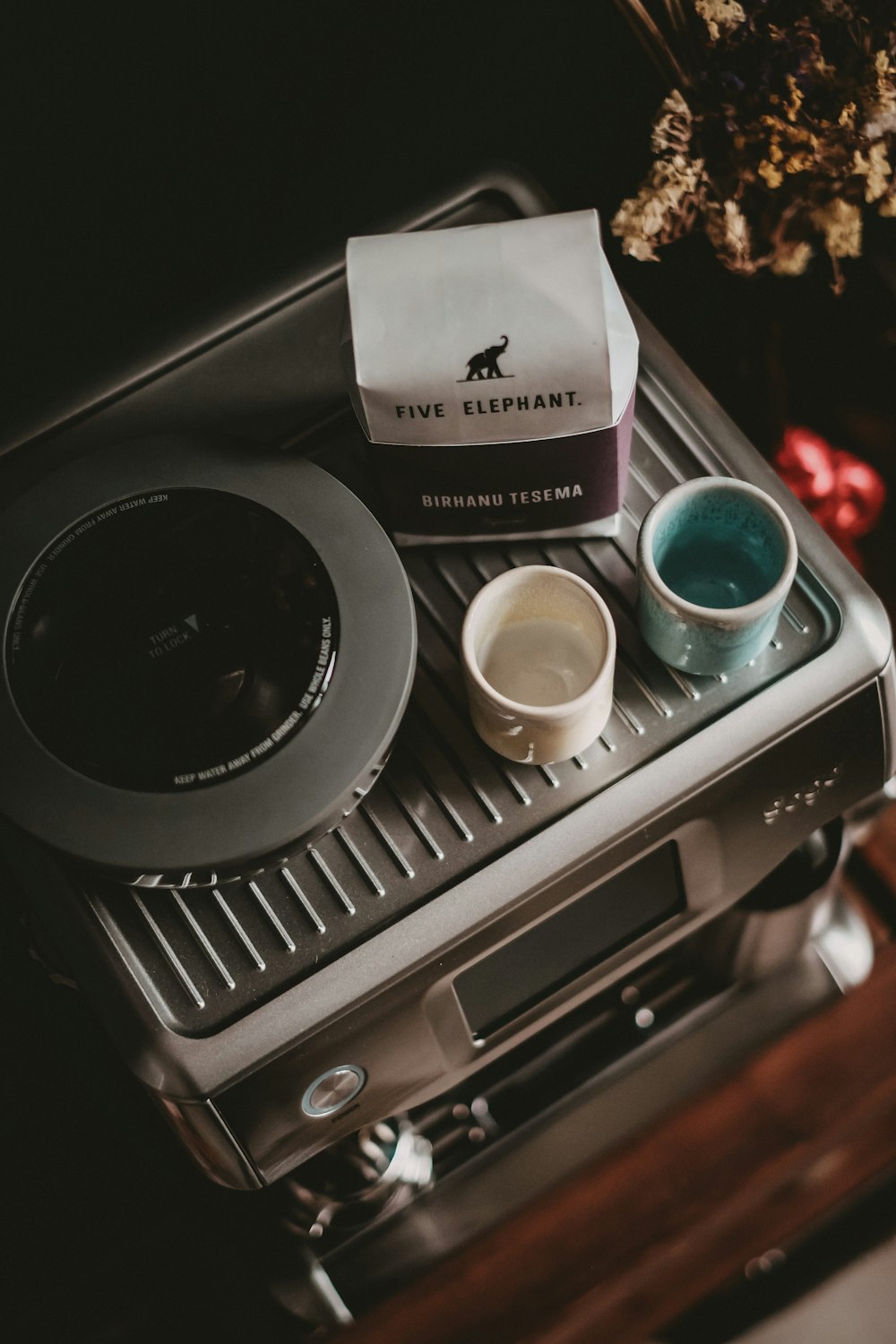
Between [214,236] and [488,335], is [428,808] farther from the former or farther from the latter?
[214,236]

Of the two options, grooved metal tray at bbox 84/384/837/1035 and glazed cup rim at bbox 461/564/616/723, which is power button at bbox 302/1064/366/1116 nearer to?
grooved metal tray at bbox 84/384/837/1035

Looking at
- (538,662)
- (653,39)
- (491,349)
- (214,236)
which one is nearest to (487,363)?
(491,349)

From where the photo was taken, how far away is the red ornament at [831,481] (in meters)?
0.86

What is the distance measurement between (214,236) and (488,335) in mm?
385

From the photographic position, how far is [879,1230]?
3.53ft

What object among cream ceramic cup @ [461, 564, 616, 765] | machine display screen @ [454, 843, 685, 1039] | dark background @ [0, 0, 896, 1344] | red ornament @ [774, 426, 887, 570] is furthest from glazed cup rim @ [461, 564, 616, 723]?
red ornament @ [774, 426, 887, 570]

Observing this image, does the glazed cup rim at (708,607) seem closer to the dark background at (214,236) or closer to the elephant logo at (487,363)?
the elephant logo at (487,363)

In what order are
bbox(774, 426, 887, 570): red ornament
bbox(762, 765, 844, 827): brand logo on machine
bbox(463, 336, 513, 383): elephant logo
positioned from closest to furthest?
bbox(463, 336, 513, 383): elephant logo
bbox(762, 765, 844, 827): brand logo on machine
bbox(774, 426, 887, 570): red ornament

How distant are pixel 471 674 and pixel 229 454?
18cm

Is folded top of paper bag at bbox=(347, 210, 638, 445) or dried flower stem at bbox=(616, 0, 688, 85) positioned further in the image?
dried flower stem at bbox=(616, 0, 688, 85)

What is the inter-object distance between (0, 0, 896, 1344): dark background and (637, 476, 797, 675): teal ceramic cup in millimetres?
273

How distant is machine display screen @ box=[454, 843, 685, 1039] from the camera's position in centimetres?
59

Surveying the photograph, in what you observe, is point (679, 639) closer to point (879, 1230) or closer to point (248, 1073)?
point (248, 1073)

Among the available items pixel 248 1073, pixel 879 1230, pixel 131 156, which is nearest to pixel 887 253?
pixel 131 156
